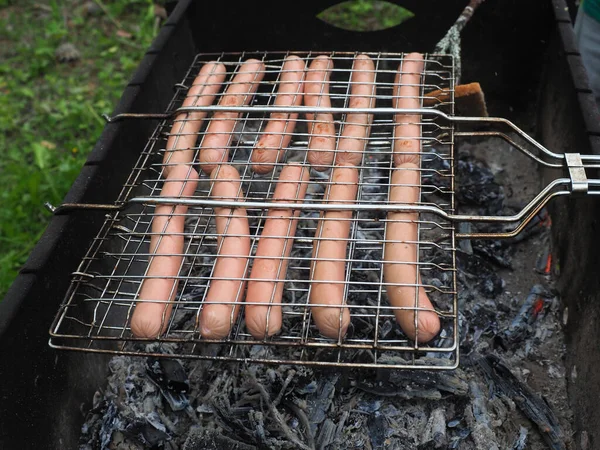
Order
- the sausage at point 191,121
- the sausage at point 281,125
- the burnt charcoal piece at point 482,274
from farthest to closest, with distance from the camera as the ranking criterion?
the burnt charcoal piece at point 482,274, the sausage at point 191,121, the sausage at point 281,125

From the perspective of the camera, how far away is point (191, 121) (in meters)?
2.97

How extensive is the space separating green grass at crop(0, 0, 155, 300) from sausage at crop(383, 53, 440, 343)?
2.99 m

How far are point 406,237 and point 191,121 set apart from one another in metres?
1.35

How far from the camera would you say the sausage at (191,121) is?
2820 mm

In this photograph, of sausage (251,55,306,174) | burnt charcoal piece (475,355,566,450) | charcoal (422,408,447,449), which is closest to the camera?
charcoal (422,408,447,449)

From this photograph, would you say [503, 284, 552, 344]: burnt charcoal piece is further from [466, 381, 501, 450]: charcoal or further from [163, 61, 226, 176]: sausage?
[163, 61, 226, 176]: sausage

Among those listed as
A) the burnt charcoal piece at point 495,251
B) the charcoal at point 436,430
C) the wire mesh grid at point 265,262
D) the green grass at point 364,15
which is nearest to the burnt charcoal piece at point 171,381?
the wire mesh grid at point 265,262

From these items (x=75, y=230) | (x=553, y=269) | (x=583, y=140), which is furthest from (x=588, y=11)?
(x=75, y=230)

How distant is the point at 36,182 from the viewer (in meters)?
4.62

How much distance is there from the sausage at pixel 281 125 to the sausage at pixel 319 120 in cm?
6

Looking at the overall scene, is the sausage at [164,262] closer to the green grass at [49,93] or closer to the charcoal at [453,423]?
the charcoal at [453,423]

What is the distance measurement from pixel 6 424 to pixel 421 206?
67.9 inches

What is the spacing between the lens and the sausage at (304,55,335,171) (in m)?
2.65

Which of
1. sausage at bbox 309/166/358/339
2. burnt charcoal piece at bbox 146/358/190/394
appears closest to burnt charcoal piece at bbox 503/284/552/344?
sausage at bbox 309/166/358/339
